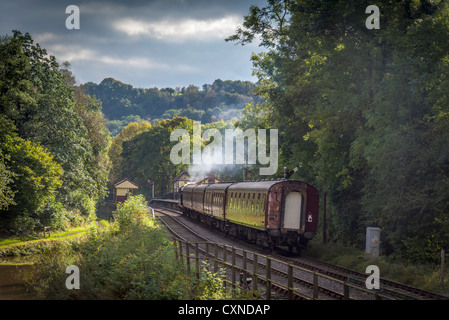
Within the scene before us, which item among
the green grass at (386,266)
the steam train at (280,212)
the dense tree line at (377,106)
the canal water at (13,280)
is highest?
the dense tree line at (377,106)

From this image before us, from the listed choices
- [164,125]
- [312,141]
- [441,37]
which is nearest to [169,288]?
[441,37]

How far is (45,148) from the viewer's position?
119 feet

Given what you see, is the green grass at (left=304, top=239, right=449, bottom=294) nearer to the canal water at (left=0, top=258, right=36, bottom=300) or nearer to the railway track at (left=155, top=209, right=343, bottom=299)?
the railway track at (left=155, top=209, right=343, bottom=299)

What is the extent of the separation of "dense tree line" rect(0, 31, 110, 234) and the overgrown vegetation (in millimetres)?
10891

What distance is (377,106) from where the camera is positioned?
61.1 ft

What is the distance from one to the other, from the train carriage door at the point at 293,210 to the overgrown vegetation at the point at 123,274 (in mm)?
5506

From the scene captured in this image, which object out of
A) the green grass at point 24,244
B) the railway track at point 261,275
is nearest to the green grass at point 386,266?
the railway track at point 261,275

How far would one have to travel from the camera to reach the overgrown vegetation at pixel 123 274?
41.6ft

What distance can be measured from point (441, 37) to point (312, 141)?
1172 cm

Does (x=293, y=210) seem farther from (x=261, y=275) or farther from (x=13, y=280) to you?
(x=13, y=280)

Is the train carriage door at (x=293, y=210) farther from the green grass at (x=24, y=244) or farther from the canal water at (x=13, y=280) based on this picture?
the green grass at (x=24, y=244)

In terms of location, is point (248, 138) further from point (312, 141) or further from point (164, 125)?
point (164, 125)

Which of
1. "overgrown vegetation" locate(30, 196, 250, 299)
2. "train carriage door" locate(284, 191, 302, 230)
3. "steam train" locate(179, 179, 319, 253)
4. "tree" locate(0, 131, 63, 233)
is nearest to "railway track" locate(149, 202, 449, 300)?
"steam train" locate(179, 179, 319, 253)

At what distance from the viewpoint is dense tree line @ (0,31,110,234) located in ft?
104
